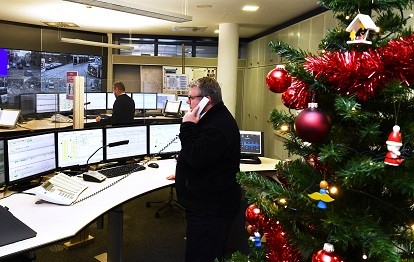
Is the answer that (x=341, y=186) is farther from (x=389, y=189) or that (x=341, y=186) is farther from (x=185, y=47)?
(x=185, y=47)

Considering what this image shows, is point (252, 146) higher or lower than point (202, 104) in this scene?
lower

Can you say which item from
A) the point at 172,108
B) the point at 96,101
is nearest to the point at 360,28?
the point at 96,101

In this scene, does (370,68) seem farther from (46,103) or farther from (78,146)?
(46,103)

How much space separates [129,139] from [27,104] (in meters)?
3.59

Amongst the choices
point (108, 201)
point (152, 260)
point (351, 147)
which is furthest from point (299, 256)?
point (152, 260)

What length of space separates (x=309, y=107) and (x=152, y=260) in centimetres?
244

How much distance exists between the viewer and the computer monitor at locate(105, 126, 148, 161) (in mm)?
3090

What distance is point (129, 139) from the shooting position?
3.24 metres

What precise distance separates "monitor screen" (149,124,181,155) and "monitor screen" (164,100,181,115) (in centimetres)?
397

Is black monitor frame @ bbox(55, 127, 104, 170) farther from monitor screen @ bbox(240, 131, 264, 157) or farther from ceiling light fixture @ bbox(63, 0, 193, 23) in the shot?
monitor screen @ bbox(240, 131, 264, 157)

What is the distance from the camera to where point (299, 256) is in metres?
1.15

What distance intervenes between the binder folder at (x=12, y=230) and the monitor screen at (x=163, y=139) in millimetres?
1718

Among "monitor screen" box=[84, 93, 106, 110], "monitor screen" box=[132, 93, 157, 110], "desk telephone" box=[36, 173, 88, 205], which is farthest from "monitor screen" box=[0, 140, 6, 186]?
"monitor screen" box=[132, 93, 157, 110]

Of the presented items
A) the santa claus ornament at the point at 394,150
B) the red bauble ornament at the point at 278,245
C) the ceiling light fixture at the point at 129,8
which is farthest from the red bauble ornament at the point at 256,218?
the ceiling light fixture at the point at 129,8
